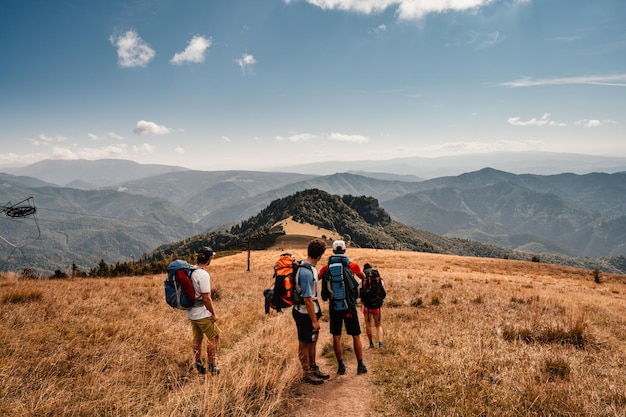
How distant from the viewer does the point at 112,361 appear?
6.00m

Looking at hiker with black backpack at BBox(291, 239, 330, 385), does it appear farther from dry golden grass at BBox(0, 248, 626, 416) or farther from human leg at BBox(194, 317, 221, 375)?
human leg at BBox(194, 317, 221, 375)

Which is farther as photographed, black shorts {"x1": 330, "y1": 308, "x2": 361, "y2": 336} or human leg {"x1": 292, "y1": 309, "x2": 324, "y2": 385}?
black shorts {"x1": 330, "y1": 308, "x2": 361, "y2": 336}

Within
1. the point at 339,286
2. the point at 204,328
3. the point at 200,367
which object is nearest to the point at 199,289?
the point at 204,328

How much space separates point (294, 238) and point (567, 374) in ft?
370

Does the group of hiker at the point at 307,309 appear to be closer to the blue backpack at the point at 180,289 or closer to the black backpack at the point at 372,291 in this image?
the blue backpack at the point at 180,289

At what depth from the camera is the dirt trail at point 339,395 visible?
4969 mm

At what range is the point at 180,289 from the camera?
5.89 m

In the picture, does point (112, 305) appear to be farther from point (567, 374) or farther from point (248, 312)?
point (567, 374)

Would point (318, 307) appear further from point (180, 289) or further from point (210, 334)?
point (180, 289)

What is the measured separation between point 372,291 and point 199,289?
463 centimetres

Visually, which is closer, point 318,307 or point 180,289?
point 180,289

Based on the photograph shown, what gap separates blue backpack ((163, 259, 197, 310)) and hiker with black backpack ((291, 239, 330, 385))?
6.83ft

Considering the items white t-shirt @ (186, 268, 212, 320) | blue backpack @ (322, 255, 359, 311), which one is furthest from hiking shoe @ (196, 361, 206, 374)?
blue backpack @ (322, 255, 359, 311)

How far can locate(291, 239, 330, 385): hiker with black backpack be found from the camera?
5.63 meters
